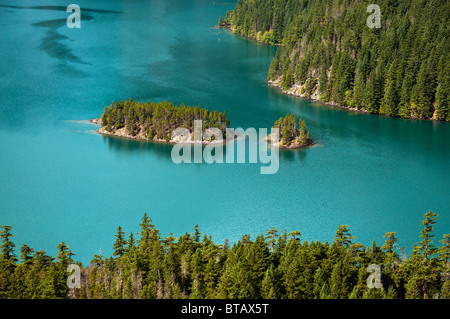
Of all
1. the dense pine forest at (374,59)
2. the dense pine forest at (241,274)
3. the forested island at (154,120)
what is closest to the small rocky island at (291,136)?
the forested island at (154,120)

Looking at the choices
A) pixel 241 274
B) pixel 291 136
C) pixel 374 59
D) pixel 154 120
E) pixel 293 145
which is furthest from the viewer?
pixel 374 59

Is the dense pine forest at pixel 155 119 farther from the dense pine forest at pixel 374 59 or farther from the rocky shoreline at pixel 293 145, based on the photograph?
the dense pine forest at pixel 374 59

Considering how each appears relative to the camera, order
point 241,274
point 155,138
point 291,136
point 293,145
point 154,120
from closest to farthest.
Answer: point 241,274 → point 293,145 → point 291,136 → point 155,138 → point 154,120

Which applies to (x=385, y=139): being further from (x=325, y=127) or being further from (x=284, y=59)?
(x=284, y=59)

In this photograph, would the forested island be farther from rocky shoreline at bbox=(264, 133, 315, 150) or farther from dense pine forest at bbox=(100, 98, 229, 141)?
rocky shoreline at bbox=(264, 133, 315, 150)

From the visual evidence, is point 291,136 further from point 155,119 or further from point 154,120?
point 154,120

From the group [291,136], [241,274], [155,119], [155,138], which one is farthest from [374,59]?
[241,274]
